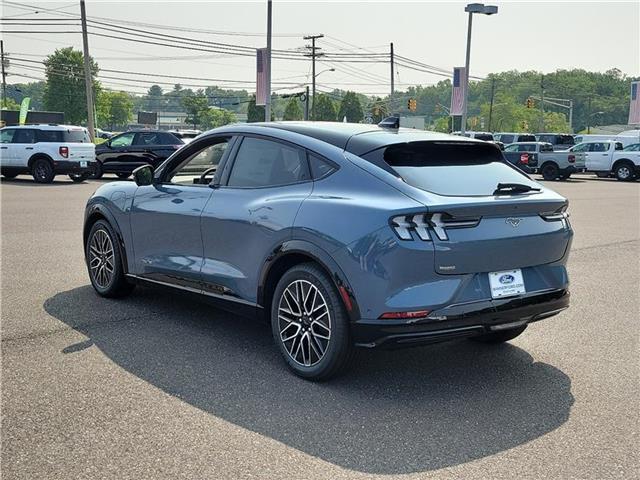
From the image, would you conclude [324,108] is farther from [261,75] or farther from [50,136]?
[50,136]

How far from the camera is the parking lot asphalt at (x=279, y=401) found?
3320 millimetres

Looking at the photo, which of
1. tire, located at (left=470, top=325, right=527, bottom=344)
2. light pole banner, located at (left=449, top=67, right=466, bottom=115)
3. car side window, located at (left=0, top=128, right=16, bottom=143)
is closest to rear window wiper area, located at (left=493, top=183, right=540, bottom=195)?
tire, located at (left=470, top=325, right=527, bottom=344)

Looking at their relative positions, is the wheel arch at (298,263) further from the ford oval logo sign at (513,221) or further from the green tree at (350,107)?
the green tree at (350,107)

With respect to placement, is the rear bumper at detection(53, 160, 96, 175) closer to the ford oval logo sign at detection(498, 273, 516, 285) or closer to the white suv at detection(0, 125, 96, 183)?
the white suv at detection(0, 125, 96, 183)

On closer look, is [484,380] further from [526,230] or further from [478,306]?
[526,230]

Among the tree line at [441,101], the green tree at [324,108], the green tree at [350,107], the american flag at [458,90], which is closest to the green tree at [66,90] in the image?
the tree line at [441,101]

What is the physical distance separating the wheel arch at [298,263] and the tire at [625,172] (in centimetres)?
3138

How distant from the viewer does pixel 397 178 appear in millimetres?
4250

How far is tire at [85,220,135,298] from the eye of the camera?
633 cm

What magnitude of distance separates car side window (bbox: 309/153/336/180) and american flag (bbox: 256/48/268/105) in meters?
26.0

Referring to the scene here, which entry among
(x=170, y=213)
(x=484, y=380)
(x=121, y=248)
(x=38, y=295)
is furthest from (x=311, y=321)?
(x=38, y=295)

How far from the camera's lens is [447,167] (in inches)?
179

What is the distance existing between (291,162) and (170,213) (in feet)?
4.35

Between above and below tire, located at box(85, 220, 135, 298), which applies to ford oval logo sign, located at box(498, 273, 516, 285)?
above
